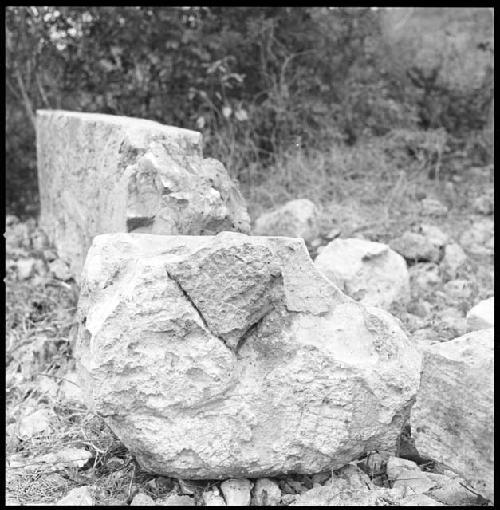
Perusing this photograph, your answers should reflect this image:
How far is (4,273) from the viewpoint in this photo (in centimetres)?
398

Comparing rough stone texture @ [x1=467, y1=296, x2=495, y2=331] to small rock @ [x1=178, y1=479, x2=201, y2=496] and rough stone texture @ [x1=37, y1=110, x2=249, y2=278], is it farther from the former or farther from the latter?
small rock @ [x1=178, y1=479, x2=201, y2=496]

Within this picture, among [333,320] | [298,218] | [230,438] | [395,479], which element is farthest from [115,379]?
[298,218]

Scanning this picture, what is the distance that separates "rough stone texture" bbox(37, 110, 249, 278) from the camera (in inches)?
116

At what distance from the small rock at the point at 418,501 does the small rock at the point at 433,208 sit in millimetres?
2947

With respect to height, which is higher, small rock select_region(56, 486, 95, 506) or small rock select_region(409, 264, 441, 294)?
small rock select_region(409, 264, 441, 294)

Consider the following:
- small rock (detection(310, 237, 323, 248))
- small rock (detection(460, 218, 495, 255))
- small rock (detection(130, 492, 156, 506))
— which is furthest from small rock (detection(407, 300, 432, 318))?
small rock (detection(130, 492, 156, 506))

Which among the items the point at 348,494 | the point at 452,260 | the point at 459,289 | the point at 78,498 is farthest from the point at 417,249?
the point at 78,498

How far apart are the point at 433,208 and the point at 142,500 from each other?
3259 mm

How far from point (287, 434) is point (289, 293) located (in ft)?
1.30

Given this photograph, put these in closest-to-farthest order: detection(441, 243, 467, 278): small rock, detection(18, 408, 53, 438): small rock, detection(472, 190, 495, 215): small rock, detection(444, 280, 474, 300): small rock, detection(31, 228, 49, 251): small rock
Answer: detection(18, 408, 53, 438): small rock → detection(444, 280, 474, 300): small rock → detection(441, 243, 467, 278): small rock → detection(31, 228, 49, 251): small rock → detection(472, 190, 495, 215): small rock

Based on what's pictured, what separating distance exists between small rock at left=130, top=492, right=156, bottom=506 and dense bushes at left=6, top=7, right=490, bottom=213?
10.9 ft

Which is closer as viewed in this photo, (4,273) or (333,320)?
(333,320)

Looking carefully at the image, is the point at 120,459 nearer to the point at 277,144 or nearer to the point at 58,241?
the point at 58,241

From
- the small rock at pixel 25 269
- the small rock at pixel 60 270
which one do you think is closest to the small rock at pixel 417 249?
the small rock at pixel 60 270
